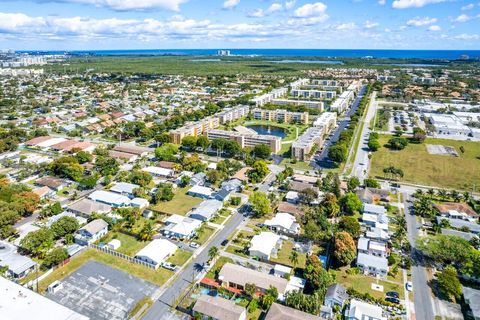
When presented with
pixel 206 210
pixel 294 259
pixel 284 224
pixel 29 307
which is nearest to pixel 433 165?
pixel 284 224

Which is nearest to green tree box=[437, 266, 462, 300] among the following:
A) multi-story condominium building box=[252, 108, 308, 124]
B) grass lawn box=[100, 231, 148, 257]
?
grass lawn box=[100, 231, 148, 257]

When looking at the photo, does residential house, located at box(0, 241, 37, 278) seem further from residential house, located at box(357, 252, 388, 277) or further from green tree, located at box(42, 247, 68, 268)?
residential house, located at box(357, 252, 388, 277)

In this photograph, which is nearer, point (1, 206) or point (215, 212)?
point (1, 206)

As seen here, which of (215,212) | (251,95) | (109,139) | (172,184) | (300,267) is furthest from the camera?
(251,95)

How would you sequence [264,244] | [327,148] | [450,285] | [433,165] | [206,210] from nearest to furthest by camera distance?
1. [450,285]
2. [264,244]
3. [206,210]
4. [433,165]
5. [327,148]

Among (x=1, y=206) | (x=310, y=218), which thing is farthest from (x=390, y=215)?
(x=1, y=206)

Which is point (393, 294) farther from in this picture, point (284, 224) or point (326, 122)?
point (326, 122)

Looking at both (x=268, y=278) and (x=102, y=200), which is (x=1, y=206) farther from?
(x=268, y=278)
